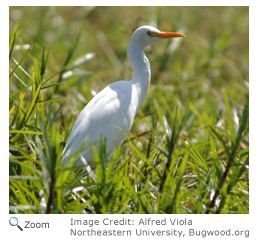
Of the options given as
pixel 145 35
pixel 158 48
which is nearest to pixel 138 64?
pixel 145 35

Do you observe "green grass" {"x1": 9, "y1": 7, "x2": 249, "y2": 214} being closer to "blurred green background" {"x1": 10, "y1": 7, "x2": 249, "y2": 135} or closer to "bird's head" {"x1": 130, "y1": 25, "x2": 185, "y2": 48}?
"blurred green background" {"x1": 10, "y1": 7, "x2": 249, "y2": 135}

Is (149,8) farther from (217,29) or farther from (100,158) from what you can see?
(100,158)

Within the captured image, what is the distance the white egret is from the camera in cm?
191

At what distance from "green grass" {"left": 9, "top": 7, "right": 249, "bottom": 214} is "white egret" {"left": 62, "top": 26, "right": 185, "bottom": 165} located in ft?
0.24

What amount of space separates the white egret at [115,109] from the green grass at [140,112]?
0.07 m

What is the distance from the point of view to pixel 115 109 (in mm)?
2029

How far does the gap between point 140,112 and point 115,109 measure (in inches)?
21.5
